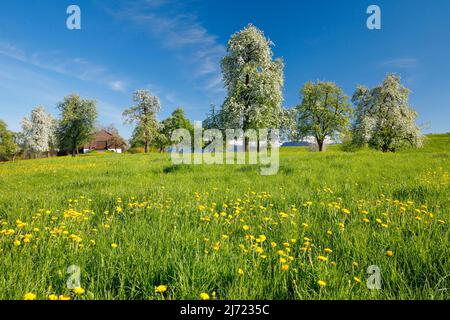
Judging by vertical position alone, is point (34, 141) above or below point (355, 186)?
above

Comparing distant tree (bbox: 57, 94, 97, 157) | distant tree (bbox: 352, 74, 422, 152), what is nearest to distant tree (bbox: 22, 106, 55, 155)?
distant tree (bbox: 57, 94, 97, 157)

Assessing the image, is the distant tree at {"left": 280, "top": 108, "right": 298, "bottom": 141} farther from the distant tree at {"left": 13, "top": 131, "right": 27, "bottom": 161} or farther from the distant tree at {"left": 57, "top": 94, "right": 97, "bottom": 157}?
the distant tree at {"left": 13, "top": 131, "right": 27, "bottom": 161}

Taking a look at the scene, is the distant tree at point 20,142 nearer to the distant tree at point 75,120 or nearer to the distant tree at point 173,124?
the distant tree at point 75,120

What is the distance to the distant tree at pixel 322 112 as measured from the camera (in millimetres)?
47281

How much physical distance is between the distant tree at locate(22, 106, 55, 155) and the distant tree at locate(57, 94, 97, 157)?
13029mm

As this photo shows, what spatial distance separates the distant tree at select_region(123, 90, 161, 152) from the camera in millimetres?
53906

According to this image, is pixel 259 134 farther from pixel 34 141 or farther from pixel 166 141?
pixel 34 141

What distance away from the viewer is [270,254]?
2.88m

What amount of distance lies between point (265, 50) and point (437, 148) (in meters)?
47.5

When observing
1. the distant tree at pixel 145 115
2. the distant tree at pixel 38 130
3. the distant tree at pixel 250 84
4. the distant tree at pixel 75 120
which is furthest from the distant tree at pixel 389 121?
the distant tree at pixel 38 130

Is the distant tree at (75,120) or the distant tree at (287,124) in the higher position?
the distant tree at (75,120)

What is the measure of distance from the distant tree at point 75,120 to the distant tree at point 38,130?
42.7 feet

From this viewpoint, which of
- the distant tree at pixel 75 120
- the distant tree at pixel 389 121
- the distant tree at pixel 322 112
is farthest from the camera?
the distant tree at pixel 75 120
